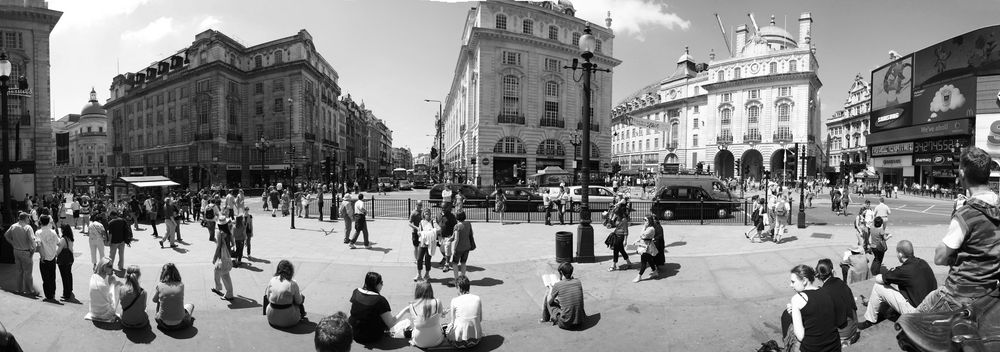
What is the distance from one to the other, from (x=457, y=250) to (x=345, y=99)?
81.3 m

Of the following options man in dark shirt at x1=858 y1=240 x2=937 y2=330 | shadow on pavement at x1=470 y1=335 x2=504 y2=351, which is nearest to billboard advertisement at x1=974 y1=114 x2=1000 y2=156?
man in dark shirt at x1=858 y1=240 x2=937 y2=330

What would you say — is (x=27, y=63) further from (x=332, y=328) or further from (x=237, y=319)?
(x=332, y=328)

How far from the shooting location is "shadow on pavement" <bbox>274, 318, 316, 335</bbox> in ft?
19.7

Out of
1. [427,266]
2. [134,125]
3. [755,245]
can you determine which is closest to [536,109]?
[755,245]

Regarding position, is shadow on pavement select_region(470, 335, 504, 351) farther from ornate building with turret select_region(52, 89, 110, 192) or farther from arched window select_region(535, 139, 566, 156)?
ornate building with turret select_region(52, 89, 110, 192)

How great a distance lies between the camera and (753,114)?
6594 cm

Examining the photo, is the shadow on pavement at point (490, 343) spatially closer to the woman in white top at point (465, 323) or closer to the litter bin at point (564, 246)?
the woman in white top at point (465, 323)

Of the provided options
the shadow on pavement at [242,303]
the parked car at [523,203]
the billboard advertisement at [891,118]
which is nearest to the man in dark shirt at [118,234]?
the shadow on pavement at [242,303]

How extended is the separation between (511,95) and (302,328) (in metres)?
44.1

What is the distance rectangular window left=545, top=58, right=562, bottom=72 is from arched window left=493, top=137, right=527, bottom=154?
9.13m

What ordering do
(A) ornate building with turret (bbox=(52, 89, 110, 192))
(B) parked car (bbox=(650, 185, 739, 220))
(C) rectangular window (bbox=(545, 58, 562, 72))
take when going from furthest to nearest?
(A) ornate building with turret (bbox=(52, 89, 110, 192)) < (C) rectangular window (bbox=(545, 58, 562, 72)) < (B) parked car (bbox=(650, 185, 739, 220))

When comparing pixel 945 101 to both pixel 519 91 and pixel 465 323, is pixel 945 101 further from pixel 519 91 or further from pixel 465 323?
pixel 465 323

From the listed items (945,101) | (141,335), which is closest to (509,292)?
(141,335)

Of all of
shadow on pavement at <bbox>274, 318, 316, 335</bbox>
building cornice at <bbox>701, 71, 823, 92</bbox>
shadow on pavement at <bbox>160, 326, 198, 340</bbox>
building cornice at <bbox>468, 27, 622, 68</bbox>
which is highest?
building cornice at <bbox>468, 27, 622, 68</bbox>
